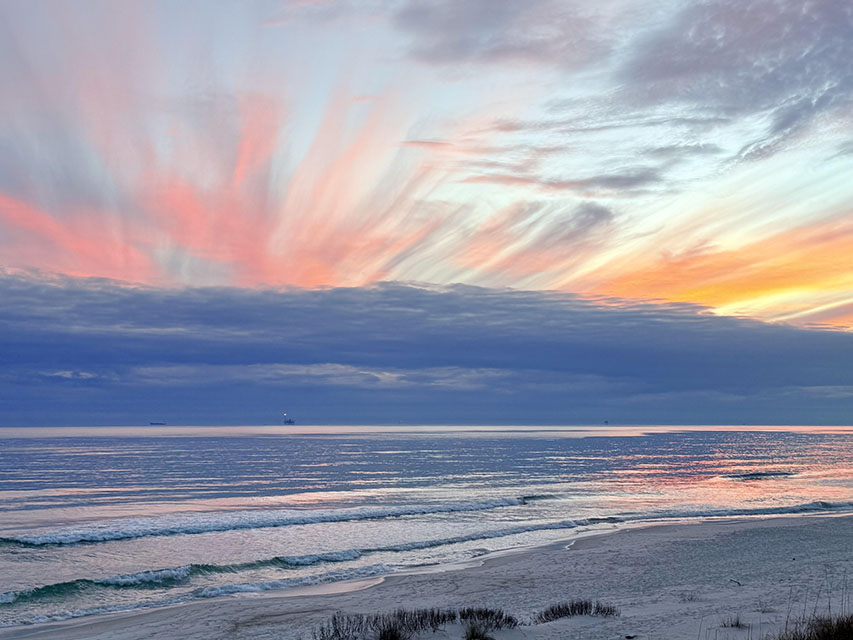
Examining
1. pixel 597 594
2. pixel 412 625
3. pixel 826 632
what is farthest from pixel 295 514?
pixel 826 632

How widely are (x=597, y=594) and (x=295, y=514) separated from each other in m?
24.4

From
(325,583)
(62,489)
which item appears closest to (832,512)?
(325,583)

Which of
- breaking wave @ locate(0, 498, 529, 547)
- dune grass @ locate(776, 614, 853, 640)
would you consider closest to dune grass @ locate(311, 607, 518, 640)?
dune grass @ locate(776, 614, 853, 640)

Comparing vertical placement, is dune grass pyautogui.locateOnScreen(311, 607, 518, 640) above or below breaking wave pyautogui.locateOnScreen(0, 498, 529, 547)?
above

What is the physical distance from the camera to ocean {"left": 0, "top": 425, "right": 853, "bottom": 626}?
2464 centimetres

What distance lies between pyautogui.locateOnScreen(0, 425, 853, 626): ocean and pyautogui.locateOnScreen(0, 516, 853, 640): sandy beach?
2.44 metres

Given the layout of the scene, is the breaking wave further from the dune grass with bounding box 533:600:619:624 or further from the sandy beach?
the dune grass with bounding box 533:600:619:624

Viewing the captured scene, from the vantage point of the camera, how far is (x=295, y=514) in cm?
4012

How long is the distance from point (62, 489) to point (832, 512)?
58111mm

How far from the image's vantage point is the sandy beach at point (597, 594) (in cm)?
1462

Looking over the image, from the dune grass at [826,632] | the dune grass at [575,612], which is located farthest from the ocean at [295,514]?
the dune grass at [826,632]

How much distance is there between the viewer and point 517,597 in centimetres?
2020

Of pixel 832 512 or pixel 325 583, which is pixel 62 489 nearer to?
pixel 325 583

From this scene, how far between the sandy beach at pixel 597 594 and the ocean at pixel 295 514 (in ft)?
8.02
